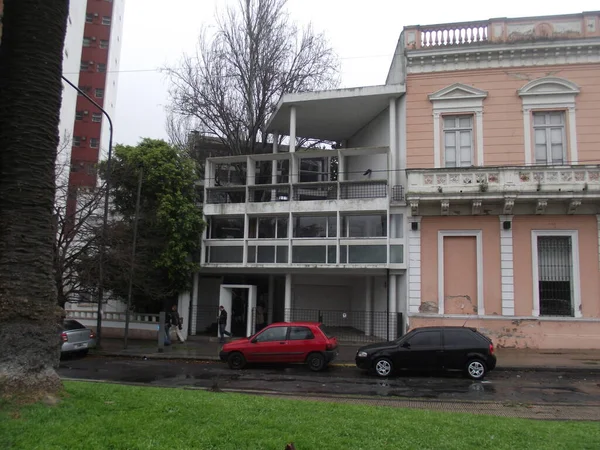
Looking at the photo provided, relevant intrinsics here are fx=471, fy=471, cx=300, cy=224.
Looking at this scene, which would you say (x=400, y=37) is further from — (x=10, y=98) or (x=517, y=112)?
(x=10, y=98)

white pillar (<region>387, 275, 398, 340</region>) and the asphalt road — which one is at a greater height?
white pillar (<region>387, 275, 398, 340</region>)

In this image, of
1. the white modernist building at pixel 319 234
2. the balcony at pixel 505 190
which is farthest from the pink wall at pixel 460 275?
the white modernist building at pixel 319 234

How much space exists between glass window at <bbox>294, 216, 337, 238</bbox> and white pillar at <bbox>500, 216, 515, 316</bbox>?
7074 mm

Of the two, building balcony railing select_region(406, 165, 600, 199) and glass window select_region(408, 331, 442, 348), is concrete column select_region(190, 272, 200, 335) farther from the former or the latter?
glass window select_region(408, 331, 442, 348)

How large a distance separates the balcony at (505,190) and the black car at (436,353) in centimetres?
716

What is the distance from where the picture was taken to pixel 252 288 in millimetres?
22016

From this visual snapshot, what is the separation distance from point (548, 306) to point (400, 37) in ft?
44.3

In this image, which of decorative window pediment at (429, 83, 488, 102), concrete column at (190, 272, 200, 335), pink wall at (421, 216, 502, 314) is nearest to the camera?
pink wall at (421, 216, 502, 314)

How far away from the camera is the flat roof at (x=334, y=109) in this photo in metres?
21.5

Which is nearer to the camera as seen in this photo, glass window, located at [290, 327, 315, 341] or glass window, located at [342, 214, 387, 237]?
glass window, located at [290, 327, 315, 341]

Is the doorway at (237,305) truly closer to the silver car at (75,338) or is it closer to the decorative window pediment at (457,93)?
the silver car at (75,338)

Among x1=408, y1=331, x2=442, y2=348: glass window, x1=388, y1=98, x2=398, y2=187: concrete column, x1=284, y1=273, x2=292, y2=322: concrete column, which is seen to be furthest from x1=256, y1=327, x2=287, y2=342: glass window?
x1=388, y1=98, x2=398, y2=187: concrete column

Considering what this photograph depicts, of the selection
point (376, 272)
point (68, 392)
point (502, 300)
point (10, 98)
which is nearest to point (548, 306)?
point (502, 300)

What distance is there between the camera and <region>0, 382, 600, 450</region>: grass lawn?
16.2 feet
